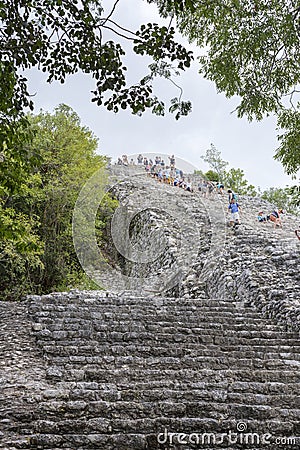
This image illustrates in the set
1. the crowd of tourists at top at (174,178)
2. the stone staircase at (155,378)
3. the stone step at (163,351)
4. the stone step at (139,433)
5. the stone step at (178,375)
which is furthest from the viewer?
the crowd of tourists at top at (174,178)

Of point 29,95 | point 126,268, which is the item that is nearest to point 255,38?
point 29,95

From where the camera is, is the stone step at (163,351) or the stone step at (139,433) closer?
the stone step at (139,433)

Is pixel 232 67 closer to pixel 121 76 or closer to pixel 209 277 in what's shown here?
pixel 121 76

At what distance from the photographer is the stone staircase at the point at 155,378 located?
3.40 meters

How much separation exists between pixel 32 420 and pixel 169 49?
Result: 3.00 metres

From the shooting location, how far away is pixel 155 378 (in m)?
4.62

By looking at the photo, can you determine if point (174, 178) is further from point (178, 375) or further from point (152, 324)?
point (178, 375)

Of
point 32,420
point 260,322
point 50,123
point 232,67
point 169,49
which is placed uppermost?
point 50,123

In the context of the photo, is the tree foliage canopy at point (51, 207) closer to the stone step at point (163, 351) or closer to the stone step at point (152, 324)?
the stone step at point (152, 324)

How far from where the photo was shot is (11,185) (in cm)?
378

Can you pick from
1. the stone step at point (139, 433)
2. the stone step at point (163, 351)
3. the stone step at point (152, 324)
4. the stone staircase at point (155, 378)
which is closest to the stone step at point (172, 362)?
the stone staircase at point (155, 378)

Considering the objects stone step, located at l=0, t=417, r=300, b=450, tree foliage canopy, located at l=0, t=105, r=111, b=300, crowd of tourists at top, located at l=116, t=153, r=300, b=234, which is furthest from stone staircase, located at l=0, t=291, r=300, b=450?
crowd of tourists at top, located at l=116, t=153, r=300, b=234

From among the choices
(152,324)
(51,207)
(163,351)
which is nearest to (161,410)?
(163,351)

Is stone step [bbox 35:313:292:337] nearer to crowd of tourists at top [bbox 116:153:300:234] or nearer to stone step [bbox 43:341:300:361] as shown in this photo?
stone step [bbox 43:341:300:361]
